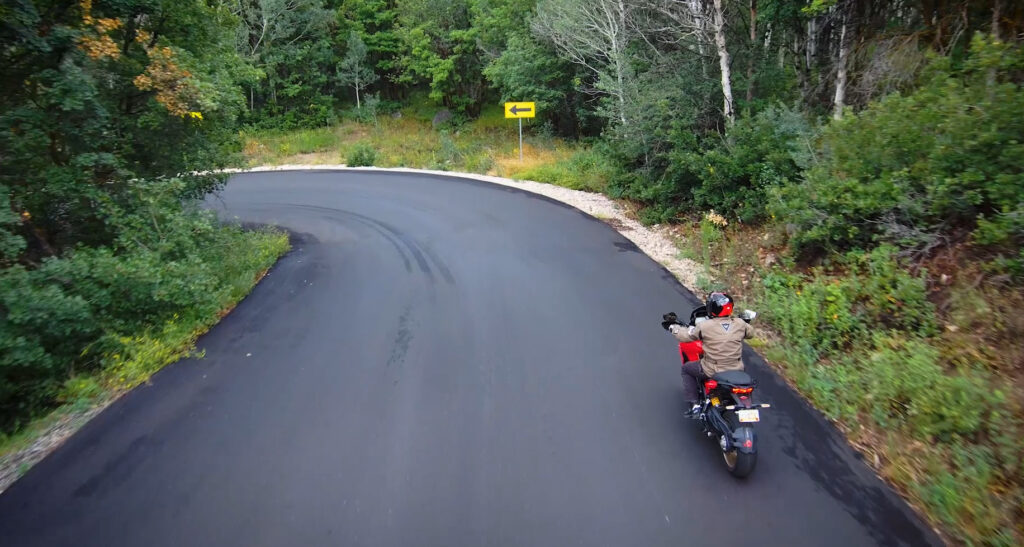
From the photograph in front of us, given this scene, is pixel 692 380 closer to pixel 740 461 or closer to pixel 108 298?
pixel 740 461

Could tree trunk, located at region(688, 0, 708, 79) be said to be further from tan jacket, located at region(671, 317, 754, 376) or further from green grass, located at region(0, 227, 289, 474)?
green grass, located at region(0, 227, 289, 474)

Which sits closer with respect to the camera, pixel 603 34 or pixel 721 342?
pixel 721 342

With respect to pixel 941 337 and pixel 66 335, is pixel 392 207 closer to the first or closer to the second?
pixel 66 335

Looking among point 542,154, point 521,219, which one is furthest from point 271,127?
point 521,219

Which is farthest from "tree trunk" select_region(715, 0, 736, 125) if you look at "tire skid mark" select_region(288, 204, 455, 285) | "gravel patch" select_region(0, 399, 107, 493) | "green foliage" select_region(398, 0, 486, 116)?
"green foliage" select_region(398, 0, 486, 116)

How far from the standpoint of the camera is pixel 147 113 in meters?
9.51

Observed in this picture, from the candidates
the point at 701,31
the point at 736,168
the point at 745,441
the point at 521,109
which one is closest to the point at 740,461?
the point at 745,441

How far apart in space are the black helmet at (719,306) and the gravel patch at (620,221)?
4.20 meters

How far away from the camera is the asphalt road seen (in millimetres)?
4215

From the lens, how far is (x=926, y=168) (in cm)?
686

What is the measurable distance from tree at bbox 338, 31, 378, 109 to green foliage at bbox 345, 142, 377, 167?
397 inches

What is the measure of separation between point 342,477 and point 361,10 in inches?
1469

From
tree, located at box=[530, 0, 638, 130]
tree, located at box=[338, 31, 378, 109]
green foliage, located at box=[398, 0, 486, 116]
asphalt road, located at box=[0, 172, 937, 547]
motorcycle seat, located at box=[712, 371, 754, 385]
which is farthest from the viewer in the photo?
tree, located at box=[338, 31, 378, 109]

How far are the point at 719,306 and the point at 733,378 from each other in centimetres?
65
